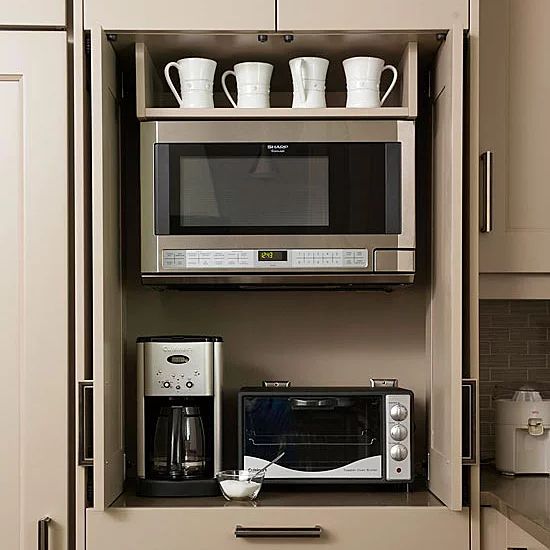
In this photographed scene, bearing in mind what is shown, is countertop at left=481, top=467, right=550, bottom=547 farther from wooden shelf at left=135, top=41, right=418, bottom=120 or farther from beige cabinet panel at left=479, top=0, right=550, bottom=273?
wooden shelf at left=135, top=41, right=418, bottom=120

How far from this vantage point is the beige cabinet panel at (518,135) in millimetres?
2381

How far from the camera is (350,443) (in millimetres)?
2361

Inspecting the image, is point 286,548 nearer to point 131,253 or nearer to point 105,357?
point 105,357

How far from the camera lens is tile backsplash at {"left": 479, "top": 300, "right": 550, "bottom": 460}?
2705mm

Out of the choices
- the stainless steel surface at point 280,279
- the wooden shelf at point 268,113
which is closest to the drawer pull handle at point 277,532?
the stainless steel surface at point 280,279

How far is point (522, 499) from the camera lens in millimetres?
2146

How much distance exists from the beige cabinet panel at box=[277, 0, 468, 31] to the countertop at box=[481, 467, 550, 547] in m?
1.02

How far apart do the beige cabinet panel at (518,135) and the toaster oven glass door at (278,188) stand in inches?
10.4

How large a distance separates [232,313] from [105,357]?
554 millimetres

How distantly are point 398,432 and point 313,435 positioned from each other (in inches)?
7.8

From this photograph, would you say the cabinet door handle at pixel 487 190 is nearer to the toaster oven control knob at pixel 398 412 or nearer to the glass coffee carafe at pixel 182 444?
the toaster oven control knob at pixel 398 412

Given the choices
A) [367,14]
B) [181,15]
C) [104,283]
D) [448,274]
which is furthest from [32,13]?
[448,274]

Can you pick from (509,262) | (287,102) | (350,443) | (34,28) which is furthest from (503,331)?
(34,28)

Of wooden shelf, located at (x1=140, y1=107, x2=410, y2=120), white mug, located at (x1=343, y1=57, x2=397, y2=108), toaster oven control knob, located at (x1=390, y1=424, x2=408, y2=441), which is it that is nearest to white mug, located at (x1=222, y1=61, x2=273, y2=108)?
wooden shelf, located at (x1=140, y1=107, x2=410, y2=120)
